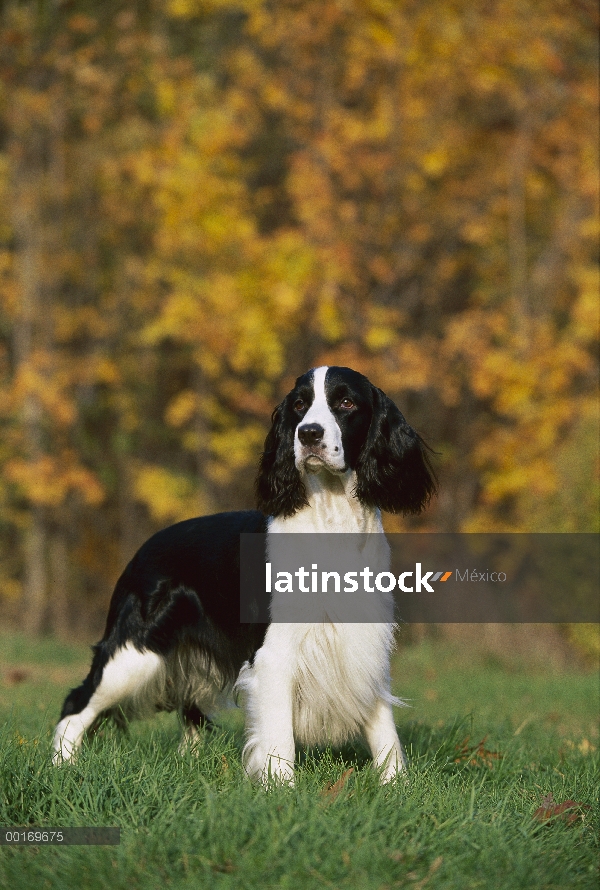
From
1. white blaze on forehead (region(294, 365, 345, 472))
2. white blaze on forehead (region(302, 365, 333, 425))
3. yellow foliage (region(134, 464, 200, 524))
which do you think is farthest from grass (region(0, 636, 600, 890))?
yellow foliage (region(134, 464, 200, 524))

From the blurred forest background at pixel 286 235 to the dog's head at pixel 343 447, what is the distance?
246 inches

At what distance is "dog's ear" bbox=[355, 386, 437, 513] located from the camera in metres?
4.21

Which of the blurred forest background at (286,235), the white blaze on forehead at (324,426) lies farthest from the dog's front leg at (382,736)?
the blurred forest background at (286,235)

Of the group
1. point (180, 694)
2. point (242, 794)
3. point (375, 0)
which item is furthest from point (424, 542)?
point (242, 794)

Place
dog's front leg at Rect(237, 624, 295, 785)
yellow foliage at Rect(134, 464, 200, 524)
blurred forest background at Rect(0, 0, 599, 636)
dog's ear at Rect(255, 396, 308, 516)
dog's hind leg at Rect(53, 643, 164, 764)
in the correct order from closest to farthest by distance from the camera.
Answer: dog's front leg at Rect(237, 624, 295, 785), dog's ear at Rect(255, 396, 308, 516), dog's hind leg at Rect(53, 643, 164, 764), blurred forest background at Rect(0, 0, 599, 636), yellow foliage at Rect(134, 464, 200, 524)

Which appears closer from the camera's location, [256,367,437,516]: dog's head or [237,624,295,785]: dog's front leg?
[237,624,295,785]: dog's front leg

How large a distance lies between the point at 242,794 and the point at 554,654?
23.5ft

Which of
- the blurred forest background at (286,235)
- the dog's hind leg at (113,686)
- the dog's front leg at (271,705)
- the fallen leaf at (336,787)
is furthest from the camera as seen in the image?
the blurred forest background at (286,235)

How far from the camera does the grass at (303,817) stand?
2818mm

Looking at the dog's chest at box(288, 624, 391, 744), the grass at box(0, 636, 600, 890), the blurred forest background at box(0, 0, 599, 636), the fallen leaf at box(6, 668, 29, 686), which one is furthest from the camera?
the blurred forest background at box(0, 0, 599, 636)

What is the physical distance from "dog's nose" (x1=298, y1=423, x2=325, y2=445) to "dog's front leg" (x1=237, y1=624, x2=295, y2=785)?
73 cm

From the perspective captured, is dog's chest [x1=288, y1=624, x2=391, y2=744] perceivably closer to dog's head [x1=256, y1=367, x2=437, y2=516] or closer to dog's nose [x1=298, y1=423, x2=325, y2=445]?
dog's head [x1=256, y1=367, x2=437, y2=516]

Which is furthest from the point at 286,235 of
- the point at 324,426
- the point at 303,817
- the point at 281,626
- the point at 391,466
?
the point at 303,817

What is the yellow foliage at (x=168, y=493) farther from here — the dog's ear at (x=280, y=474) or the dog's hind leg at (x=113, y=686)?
the dog's ear at (x=280, y=474)
